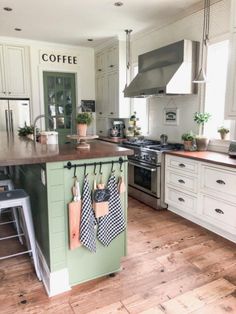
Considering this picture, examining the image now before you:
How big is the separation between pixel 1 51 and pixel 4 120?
134cm

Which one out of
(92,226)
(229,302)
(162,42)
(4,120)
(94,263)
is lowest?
(229,302)

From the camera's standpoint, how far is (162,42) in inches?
165

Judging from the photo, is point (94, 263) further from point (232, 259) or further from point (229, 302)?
point (232, 259)

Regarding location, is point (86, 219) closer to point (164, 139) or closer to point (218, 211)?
point (218, 211)

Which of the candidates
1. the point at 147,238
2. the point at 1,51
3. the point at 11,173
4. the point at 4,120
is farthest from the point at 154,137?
the point at 1,51

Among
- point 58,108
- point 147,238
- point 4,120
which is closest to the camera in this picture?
point 147,238

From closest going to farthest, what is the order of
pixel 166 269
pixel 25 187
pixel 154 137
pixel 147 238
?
pixel 166 269, pixel 25 187, pixel 147 238, pixel 154 137

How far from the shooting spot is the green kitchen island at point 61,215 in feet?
6.10

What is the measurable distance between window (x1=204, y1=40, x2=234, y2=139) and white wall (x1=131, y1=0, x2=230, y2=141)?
16cm

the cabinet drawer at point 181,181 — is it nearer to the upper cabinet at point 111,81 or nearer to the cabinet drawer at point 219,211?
the cabinet drawer at point 219,211

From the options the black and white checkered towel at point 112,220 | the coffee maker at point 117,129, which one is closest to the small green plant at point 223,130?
the black and white checkered towel at point 112,220

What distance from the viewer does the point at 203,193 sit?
3.01 meters

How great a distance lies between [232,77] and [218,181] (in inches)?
44.1

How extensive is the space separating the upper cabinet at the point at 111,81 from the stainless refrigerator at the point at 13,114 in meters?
1.59
